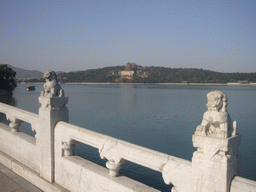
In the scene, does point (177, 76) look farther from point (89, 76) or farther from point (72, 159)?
point (72, 159)

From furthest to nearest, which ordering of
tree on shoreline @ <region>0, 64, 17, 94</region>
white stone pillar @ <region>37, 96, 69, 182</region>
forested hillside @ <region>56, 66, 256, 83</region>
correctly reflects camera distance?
forested hillside @ <region>56, 66, 256, 83</region>, tree on shoreline @ <region>0, 64, 17, 94</region>, white stone pillar @ <region>37, 96, 69, 182</region>

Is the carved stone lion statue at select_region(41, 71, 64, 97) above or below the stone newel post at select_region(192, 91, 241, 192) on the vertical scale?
above

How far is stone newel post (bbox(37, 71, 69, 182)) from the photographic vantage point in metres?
3.97

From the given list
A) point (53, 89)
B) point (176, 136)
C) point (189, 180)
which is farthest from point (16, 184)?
point (176, 136)

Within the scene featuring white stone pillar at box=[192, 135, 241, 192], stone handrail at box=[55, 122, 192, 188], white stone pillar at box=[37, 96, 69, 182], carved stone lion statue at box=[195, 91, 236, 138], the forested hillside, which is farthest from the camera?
the forested hillside

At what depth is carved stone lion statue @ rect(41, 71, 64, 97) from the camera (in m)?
4.06

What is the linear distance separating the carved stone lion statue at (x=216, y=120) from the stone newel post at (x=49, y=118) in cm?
257

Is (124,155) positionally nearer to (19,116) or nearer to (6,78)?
(19,116)

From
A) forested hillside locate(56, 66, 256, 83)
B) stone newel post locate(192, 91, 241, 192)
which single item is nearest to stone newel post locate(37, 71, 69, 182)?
stone newel post locate(192, 91, 241, 192)

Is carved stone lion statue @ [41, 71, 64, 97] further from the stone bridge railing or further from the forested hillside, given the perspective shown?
the forested hillside

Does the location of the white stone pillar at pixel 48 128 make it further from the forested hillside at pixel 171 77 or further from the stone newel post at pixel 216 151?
the forested hillside at pixel 171 77

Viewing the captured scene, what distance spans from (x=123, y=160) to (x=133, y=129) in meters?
15.4

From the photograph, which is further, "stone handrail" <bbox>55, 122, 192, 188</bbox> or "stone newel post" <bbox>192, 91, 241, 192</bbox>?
"stone handrail" <bbox>55, 122, 192, 188</bbox>

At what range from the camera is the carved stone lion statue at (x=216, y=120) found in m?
2.26
